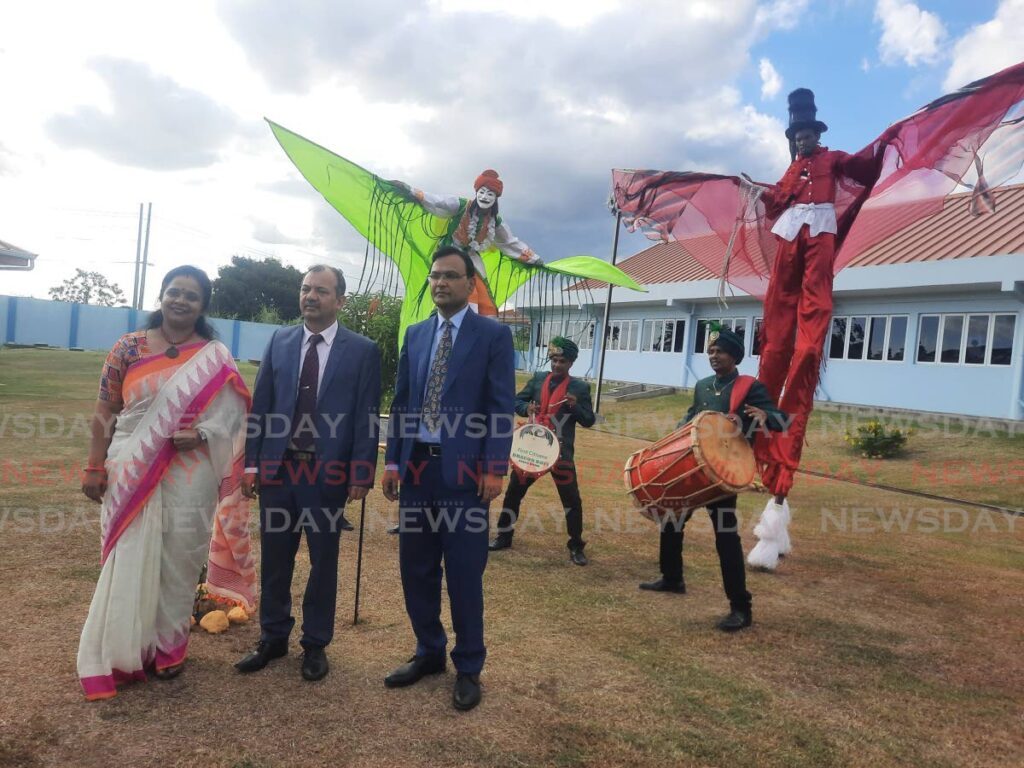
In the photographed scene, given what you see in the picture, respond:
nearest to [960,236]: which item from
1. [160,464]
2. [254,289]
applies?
[160,464]

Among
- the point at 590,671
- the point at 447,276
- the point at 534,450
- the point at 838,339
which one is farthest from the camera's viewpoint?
the point at 838,339

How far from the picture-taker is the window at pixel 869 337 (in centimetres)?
1673

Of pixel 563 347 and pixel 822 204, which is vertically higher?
pixel 822 204

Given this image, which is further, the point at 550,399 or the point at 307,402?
the point at 550,399

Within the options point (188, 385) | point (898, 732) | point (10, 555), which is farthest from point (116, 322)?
point (898, 732)

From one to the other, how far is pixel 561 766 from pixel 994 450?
13.2 meters

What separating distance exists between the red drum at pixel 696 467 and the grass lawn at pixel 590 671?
0.74 m

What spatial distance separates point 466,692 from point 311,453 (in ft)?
4.03

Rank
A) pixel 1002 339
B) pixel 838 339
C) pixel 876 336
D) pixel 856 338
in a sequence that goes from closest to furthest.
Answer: pixel 1002 339, pixel 876 336, pixel 856 338, pixel 838 339

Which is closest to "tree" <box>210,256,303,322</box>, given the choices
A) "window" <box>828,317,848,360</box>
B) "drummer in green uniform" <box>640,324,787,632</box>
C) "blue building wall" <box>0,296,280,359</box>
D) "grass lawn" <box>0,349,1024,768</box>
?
"blue building wall" <box>0,296,280,359</box>

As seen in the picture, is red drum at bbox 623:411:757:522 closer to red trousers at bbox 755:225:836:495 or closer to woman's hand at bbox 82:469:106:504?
red trousers at bbox 755:225:836:495

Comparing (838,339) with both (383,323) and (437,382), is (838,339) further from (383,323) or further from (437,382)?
(437,382)

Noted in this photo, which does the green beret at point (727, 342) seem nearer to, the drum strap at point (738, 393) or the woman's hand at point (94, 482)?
the drum strap at point (738, 393)

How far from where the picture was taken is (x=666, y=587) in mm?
4820
